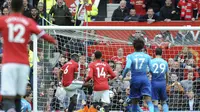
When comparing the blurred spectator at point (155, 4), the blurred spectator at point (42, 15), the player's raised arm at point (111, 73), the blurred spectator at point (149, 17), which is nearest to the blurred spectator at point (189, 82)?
the player's raised arm at point (111, 73)

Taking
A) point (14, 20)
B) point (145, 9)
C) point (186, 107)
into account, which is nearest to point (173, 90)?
point (186, 107)

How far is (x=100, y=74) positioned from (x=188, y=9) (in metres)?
5.05

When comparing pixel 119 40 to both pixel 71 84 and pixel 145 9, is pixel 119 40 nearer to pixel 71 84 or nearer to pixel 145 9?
pixel 71 84

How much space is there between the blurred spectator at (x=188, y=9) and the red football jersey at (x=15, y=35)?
10.1m

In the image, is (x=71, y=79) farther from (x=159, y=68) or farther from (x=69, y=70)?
(x=159, y=68)

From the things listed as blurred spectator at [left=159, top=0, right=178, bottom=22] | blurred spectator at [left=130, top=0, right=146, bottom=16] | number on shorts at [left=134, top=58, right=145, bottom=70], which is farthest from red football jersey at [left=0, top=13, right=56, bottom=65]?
blurred spectator at [left=130, top=0, right=146, bottom=16]

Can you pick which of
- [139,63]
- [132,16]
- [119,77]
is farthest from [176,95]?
[132,16]

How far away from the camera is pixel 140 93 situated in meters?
17.2

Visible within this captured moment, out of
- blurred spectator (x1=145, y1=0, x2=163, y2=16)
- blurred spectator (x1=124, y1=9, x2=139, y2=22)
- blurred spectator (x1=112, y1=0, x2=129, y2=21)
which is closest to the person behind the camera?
blurred spectator (x1=124, y1=9, x2=139, y2=22)

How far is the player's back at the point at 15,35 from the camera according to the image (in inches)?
488

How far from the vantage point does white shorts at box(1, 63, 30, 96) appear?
12375mm

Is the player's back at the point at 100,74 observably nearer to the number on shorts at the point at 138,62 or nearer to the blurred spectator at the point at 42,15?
the number on shorts at the point at 138,62

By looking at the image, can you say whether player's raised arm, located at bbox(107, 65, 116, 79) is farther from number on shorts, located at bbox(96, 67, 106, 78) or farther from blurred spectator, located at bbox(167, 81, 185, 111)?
blurred spectator, located at bbox(167, 81, 185, 111)

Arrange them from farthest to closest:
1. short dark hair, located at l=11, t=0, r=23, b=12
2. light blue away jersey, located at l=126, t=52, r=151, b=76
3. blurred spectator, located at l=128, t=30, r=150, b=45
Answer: blurred spectator, located at l=128, t=30, r=150, b=45 → light blue away jersey, located at l=126, t=52, r=151, b=76 → short dark hair, located at l=11, t=0, r=23, b=12
